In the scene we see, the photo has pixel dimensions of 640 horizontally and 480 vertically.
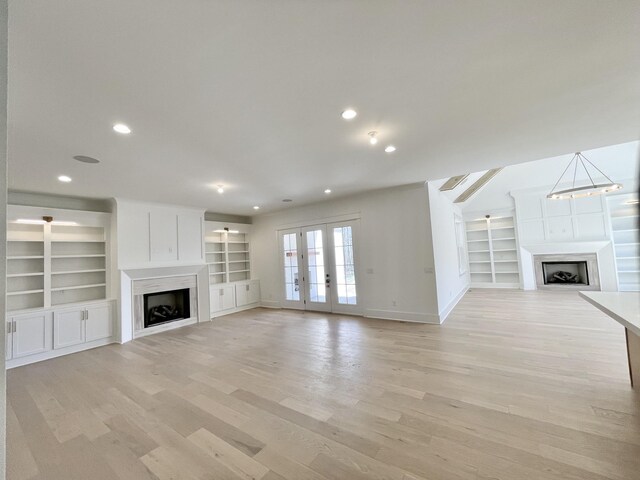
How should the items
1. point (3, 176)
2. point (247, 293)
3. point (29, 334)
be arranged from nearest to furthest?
point (3, 176) → point (29, 334) → point (247, 293)

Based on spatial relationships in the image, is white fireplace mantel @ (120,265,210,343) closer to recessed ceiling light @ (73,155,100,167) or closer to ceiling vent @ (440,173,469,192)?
recessed ceiling light @ (73,155,100,167)

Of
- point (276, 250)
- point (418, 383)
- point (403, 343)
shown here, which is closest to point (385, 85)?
point (418, 383)

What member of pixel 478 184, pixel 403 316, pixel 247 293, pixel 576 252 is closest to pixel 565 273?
pixel 576 252

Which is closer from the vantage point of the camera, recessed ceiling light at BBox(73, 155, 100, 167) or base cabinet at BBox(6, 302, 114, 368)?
recessed ceiling light at BBox(73, 155, 100, 167)

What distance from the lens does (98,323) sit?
4.89 metres

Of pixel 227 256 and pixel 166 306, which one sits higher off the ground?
pixel 227 256

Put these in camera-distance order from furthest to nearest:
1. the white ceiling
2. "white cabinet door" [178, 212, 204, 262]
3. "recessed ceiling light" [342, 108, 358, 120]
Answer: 1. "white cabinet door" [178, 212, 204, 262]
2. "recessed ceiling light" [342, 108, 358, 120]
3. the white ceiling

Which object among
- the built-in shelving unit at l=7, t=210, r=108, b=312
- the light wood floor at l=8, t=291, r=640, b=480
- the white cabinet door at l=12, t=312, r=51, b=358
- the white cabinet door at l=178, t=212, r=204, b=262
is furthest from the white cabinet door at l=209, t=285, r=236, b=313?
the white cabinet door at l=12, t=312, r=51, b=358

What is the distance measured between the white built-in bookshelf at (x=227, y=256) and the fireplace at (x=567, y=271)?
9.58m

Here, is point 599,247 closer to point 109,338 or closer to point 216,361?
point 216,361

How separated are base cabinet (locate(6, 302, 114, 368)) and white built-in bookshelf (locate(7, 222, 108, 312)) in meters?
0.34

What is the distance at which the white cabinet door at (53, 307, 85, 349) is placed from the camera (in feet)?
14.5

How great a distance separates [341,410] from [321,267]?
4.40 metres

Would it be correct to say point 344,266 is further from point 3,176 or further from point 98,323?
point 3,176
